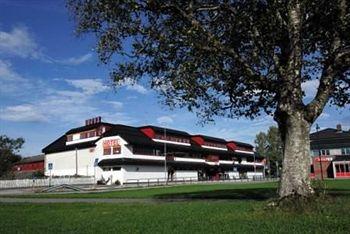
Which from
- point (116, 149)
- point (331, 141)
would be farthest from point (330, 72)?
point (331, 141)

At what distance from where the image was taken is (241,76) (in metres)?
15.6

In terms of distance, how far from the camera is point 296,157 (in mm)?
14430

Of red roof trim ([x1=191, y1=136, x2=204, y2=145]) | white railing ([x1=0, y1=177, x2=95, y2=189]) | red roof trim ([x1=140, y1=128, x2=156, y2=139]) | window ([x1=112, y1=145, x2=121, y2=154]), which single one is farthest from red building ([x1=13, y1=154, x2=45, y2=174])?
white railing ([x1=0, y1=177, x2=95, y2=189])

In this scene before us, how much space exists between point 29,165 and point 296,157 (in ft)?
333

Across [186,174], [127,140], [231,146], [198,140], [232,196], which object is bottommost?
[232,196]

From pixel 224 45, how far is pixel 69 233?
7604 millimetres

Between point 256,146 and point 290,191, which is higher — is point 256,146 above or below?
above

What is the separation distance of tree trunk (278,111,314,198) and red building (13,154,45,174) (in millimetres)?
95048

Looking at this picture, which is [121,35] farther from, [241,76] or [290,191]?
[290,191]

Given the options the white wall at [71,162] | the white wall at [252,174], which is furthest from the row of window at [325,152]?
the white wall at [71,162]

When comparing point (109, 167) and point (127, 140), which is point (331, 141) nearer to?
point (127, 140)

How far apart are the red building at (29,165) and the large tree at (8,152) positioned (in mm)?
4141

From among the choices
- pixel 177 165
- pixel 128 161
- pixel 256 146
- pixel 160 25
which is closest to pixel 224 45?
pixel 160 25

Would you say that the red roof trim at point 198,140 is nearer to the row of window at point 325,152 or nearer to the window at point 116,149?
the row of window at point 325,152
